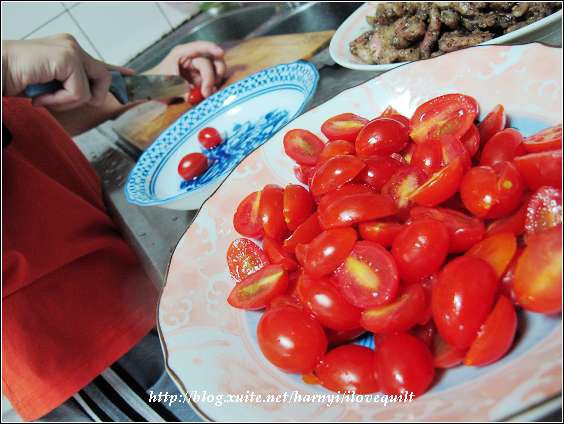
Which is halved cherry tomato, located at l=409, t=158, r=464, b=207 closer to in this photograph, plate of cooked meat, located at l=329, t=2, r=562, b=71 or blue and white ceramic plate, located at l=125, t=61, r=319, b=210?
plate of cooked meat, located at l=329, t=2, r=562, b=71

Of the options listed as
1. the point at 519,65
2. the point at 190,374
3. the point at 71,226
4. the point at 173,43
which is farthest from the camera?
the point at 173,43

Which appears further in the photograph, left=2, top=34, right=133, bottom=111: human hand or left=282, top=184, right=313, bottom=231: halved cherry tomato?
left=2, top=34, right=133, bottom=111: human hand

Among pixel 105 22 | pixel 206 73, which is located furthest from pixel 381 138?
pixel 105 22

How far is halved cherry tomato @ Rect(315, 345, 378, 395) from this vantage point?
570mm

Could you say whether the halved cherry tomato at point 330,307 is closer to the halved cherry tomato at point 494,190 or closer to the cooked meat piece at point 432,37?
the halved cherry tomato at point 494,190

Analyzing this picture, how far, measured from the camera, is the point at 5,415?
1.89 meters

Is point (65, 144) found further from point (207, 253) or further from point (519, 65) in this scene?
point (519, 65)

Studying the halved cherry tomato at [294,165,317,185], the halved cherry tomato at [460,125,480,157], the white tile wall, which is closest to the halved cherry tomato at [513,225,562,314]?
the halved cherry tomato at [460,125,480,157]

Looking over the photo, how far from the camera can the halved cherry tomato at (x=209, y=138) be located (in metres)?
1.46

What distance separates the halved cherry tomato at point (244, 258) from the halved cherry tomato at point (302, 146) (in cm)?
20

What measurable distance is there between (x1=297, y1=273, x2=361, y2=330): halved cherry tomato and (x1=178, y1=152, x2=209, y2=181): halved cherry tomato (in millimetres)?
798

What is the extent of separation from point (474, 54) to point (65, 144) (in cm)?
158

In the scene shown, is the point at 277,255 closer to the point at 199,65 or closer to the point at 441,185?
the point at 441,185

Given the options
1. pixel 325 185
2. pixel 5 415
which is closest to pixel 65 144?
pixel 5 415
